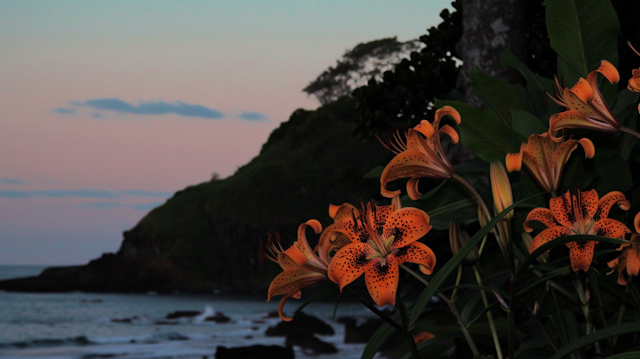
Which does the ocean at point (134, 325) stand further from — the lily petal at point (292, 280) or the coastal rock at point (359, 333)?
the lily petal at point (292, 280)

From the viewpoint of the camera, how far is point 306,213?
1071 inches

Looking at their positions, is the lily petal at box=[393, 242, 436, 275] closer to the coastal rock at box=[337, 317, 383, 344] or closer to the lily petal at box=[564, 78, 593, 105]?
the lily petal at box=[564, 78, 593, 105]

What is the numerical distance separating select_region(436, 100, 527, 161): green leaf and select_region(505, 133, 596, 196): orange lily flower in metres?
0.38

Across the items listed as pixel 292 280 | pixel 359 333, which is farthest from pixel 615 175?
pixel 359 333

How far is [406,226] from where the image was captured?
688mm

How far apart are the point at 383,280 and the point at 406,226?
75mm

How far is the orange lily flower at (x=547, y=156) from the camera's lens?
798mm

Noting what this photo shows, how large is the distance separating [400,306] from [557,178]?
371mm

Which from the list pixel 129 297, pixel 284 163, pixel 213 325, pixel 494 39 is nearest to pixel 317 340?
pixel 213 325

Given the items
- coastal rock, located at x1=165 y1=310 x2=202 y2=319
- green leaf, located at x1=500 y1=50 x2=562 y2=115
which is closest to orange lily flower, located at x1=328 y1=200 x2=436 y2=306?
green leaf, located at x1=500 y1=50 x2=562 y2=115

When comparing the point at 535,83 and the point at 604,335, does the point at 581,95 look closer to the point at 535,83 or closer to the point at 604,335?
the point at 604,335

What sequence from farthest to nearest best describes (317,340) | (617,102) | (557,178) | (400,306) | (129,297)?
(129,297) → (317,340) → (617,102) → (557,178) → (400,306)

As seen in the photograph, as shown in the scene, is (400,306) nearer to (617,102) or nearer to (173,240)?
(617,102)

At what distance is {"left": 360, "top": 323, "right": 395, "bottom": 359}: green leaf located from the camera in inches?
29.4
